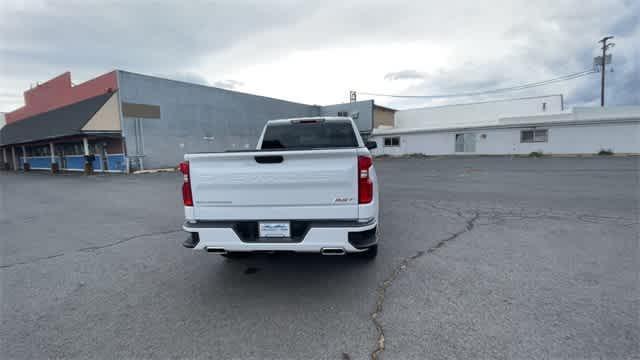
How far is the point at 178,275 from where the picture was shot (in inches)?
154

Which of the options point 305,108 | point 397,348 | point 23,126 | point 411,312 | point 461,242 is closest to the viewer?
point 397,348

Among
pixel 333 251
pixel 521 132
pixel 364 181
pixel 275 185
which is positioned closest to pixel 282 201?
pixel 275 185

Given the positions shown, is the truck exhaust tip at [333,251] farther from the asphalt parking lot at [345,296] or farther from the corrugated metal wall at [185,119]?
the corrugated metal wall at [185,119]

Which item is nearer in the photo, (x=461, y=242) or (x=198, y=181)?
(x=198, y=181)

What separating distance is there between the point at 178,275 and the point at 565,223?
6841mm

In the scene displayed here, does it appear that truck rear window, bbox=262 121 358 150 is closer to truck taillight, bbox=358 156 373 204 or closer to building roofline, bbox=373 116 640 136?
truck taillight, bbox=358 156 373 204

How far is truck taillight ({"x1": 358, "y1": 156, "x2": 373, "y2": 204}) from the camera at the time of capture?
302 centimetres

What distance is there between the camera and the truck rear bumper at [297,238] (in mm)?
3029

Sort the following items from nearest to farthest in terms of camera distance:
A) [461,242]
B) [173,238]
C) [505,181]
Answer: [461,242]
[173,238]
[505,181]

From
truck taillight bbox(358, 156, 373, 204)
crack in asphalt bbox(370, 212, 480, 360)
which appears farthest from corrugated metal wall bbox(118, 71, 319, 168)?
truck taillight bbox(358, 156, 373, 204)

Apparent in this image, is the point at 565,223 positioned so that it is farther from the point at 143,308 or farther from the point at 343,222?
the point at 143,308

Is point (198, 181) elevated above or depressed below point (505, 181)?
above

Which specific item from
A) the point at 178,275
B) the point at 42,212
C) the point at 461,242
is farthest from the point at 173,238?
the point at 42,212

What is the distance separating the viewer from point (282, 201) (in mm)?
3127
